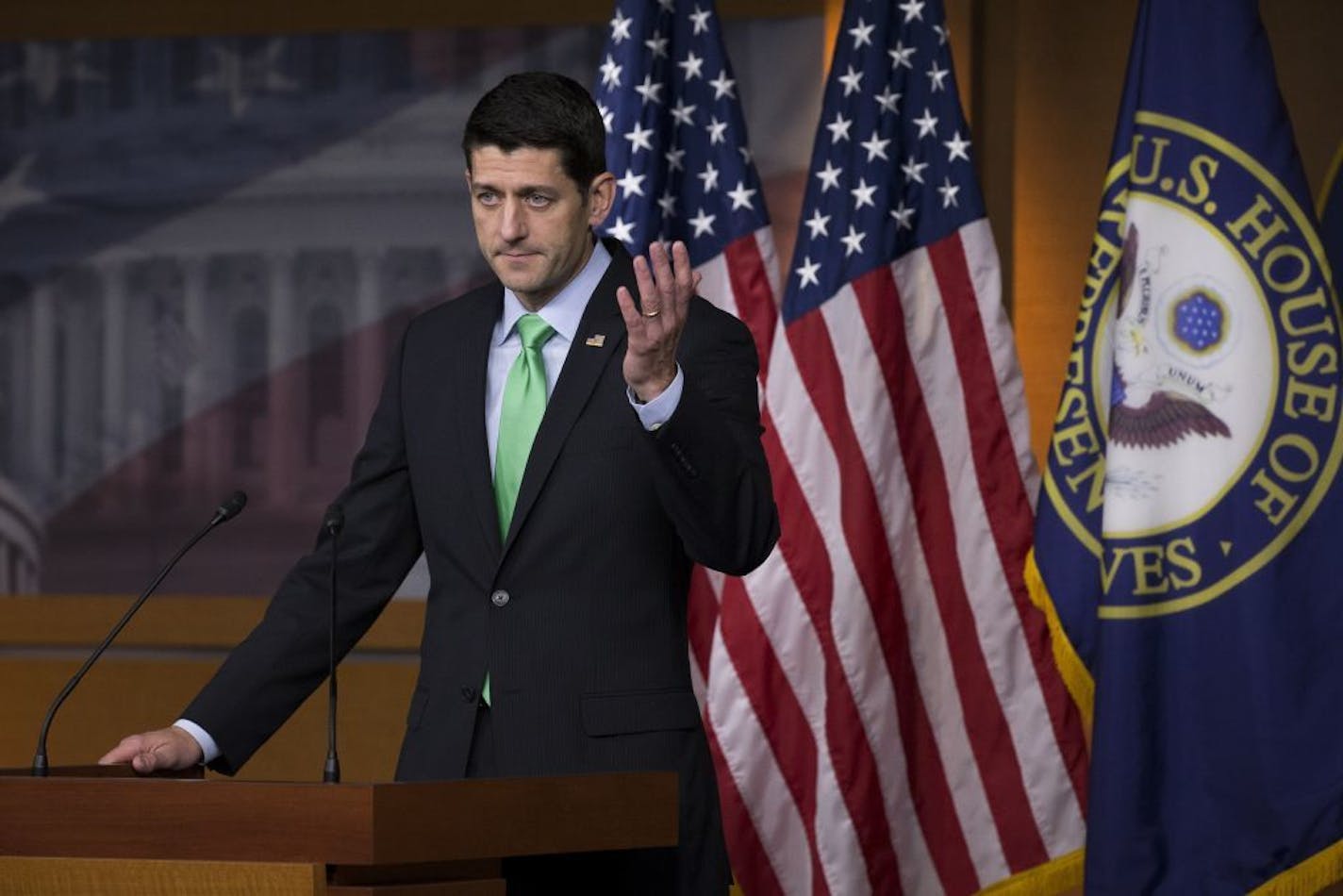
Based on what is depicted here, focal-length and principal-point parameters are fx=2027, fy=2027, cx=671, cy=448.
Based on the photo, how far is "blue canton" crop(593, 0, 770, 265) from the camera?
4164mm

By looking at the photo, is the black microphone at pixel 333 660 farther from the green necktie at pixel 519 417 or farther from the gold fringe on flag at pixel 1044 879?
the gold fringe on flag at pixel 1044 879

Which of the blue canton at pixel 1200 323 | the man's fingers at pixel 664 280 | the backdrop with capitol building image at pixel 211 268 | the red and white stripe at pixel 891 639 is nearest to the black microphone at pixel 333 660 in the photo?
the man's fingers at pixel 664 280

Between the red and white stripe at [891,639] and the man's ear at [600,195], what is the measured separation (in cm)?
158

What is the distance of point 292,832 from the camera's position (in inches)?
71.4

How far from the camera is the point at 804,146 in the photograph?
185 inches

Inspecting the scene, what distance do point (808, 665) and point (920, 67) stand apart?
1246 millimetres

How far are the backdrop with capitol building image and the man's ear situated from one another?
238cm

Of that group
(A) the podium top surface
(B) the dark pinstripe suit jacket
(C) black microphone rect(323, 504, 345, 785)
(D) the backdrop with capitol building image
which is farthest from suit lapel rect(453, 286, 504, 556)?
(D) the backdrop with capitol building image

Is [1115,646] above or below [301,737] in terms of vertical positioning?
above

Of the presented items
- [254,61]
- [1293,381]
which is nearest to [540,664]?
[1293,381]

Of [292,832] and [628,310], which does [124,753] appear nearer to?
[292,832]

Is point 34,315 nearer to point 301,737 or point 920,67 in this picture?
point 301,737

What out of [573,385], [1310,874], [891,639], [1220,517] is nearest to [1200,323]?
[1220,517]

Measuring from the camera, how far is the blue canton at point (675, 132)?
416 cm
